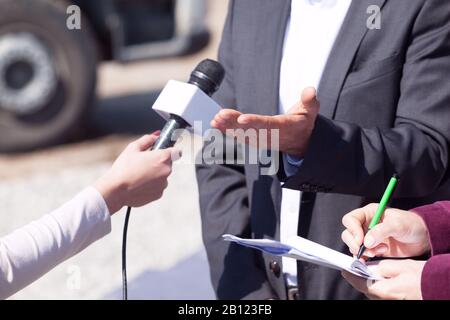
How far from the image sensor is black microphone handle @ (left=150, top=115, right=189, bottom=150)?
6.20 feet

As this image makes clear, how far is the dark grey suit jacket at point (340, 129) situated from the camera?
1901 mm

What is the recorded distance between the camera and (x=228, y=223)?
227cm

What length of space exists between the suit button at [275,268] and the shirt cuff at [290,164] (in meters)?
0.34

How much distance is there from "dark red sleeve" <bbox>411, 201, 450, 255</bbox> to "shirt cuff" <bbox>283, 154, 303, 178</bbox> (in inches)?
10.2

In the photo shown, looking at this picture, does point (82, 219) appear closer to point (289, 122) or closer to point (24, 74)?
point (289, 122)

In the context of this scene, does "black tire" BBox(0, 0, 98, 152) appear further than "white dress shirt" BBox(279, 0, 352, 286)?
Yes

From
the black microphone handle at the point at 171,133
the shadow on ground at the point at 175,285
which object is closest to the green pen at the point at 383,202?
the black microphone handle at the point at 171,133

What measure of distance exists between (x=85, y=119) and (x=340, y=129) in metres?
5.34

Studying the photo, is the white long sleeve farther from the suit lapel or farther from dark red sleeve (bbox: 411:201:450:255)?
dark red sleeve (bbox: 411:201:450:255)

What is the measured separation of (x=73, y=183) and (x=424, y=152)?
4.49 m

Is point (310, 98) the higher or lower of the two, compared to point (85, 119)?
higher

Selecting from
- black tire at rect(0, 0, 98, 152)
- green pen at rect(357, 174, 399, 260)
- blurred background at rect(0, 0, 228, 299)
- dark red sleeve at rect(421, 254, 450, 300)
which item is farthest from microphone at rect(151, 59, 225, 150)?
black tire at rect(0, 0, 98, 152)

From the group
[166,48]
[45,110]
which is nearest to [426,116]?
[45,110]

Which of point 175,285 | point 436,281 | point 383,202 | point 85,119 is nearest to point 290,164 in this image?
point 383,202
